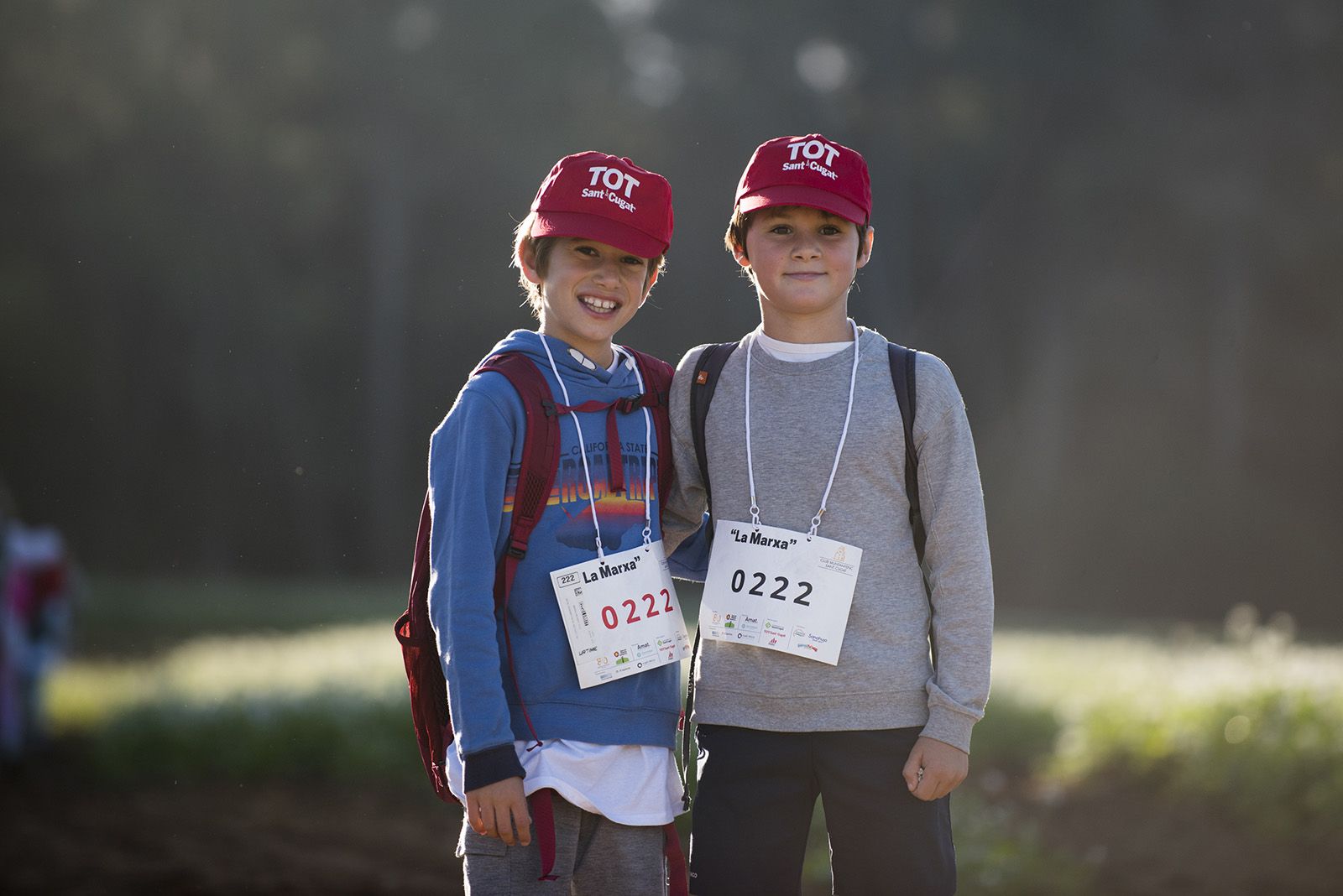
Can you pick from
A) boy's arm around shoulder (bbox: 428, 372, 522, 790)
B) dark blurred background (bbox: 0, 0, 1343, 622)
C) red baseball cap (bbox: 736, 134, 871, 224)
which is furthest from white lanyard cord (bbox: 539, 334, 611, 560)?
dark blurred background (bbox: 0, 0, 1343, 622)

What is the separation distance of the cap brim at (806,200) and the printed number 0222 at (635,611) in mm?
764

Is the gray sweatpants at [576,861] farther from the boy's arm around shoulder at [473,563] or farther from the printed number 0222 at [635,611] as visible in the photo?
the printed number 0222 at [635,611]

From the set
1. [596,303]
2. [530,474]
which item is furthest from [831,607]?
[596,303]

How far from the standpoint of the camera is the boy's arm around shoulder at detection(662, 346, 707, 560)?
2.70 metres

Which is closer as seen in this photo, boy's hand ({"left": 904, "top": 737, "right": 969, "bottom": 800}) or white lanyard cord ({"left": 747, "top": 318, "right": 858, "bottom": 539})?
boy's hand ({"left": 904, "top": 737, "right": 969, "bottom": 800})

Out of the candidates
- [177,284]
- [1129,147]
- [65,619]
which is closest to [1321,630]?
[1129,147]

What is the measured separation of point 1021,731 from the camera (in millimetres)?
6461

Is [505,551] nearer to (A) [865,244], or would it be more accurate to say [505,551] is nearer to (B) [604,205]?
(B) [604,205]

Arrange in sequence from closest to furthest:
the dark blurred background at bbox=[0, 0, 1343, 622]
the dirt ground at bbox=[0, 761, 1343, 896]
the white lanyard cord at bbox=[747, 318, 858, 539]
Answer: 1. the white lanyard cord at bbox=[747, 318, 858, 539]
2. the dirt ground at bbox=[0, 761, 1343, 896]
3. the dark blurred background at bbox=[0, 0, 1343, 622]

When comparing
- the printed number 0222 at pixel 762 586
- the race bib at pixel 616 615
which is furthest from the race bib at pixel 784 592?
the race bib at pixel 616 615

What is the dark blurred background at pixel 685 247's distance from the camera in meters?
20.6

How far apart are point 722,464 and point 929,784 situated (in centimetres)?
70

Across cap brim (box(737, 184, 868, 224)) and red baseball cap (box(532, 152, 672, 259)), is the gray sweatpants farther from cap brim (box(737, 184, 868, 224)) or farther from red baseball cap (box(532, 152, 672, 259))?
cap brim (box(737, 184, 868, 224))

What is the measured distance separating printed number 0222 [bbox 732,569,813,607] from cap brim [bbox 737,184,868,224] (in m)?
0.70
